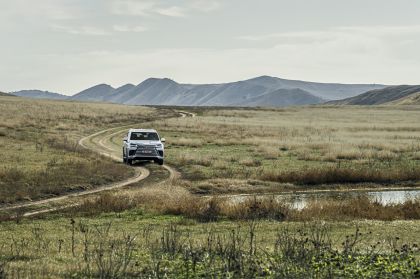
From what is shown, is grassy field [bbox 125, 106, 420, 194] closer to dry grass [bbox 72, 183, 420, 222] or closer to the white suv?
the white suv

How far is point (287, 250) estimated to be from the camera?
43.5 feet

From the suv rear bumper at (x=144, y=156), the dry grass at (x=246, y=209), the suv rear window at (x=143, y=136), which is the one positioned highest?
the suv rear window at (x=143, y=136)

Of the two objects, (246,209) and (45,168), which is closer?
(246,209)

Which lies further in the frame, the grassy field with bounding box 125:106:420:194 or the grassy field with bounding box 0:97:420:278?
the grassy field with bounding box 125:106:420:194

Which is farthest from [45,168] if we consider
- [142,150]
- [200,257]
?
[200,257]

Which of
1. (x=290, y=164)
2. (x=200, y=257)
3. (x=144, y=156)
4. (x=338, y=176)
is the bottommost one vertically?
(x=338, y=176)

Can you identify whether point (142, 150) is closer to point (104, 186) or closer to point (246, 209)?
point (104, 186)

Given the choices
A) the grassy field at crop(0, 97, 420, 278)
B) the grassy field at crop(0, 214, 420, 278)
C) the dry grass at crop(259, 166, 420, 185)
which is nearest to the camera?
the grassy field at crop(0, 214, 420, 278)

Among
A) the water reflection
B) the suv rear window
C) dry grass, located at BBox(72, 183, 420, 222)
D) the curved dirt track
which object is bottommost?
the water reflection

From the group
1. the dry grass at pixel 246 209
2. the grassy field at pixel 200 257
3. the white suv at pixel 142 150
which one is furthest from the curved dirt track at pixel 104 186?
the grassy field at pixel 200 257

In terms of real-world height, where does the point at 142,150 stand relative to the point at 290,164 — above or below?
above

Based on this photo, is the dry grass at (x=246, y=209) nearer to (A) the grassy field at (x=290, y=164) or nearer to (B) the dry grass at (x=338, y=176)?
(A) the grassy field at (x=290, y=164)

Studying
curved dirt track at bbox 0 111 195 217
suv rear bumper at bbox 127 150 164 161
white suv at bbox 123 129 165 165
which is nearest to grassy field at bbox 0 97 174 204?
curved dirt track at bbox 0 111 195 217

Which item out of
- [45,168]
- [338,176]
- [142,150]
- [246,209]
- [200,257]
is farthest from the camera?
[142,150]
